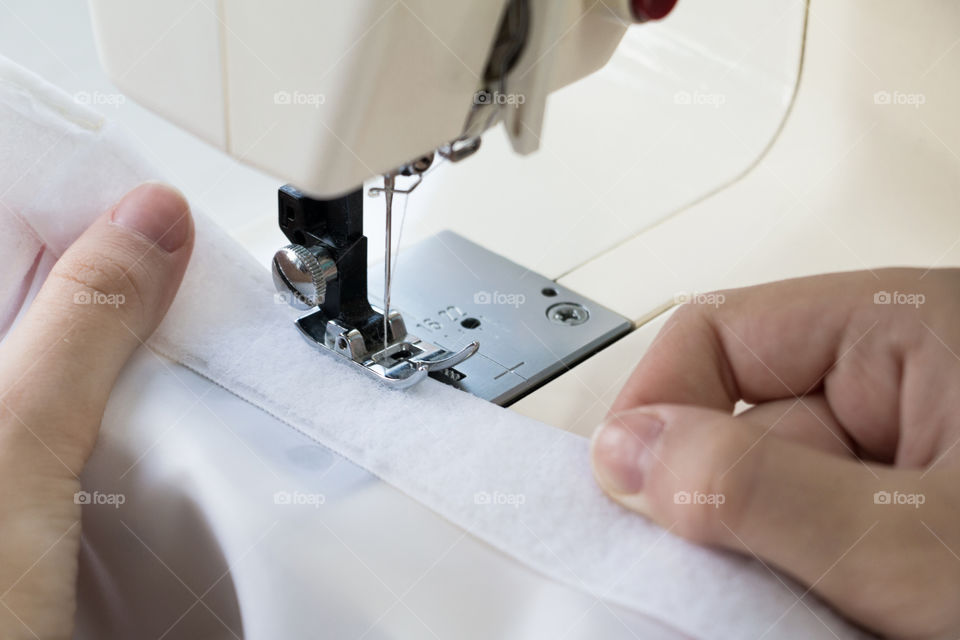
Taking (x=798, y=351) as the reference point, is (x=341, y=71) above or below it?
above

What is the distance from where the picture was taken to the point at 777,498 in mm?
448

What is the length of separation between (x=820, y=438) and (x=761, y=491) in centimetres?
16


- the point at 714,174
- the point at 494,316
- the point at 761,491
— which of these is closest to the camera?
the point at 761,491

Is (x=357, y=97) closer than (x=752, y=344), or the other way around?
(x=357, y=97)

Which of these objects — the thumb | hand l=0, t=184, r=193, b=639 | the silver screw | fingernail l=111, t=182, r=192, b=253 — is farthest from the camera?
the silver screw

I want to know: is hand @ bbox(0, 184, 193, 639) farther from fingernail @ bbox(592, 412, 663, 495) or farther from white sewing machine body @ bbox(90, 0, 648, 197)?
fingernail @ bbox(592, 412, 663, 495)

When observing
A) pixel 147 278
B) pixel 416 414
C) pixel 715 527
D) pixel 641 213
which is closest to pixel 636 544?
pixel 715 527

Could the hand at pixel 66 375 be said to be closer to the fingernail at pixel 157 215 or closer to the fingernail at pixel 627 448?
the fingernail at pixel 157 215

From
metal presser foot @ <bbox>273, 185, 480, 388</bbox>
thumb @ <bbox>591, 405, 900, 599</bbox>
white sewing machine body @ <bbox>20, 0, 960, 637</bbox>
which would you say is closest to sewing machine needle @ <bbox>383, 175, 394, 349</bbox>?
metal presser foot @ <bbox>273, 185, 480, 388</bbox>

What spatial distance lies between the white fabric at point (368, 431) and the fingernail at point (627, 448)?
0.12ft

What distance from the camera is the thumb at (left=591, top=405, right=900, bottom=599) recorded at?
0.45m

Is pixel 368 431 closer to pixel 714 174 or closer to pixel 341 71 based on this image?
pixel 341 71

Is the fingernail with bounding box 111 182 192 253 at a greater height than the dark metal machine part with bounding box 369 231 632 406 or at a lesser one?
greater

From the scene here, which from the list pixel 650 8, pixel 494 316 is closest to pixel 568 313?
pixel 494 316
